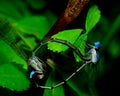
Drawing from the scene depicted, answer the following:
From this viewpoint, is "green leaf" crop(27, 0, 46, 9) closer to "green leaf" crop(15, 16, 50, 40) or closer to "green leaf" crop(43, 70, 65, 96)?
"green leaf" crop(15, 16, 50, 40)

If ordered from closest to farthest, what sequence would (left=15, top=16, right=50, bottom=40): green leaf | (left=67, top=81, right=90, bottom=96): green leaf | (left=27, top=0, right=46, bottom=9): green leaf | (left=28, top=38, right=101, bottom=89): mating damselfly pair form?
(left=28, top=38, right=101, bottom=89): mating damselfly pair < (left=67, top=81, right=90, bottom=96): green leaf < (left=15, top=16, right=50, bottom=40): green leaf < (left=27, top=0, right=46, bottom=9): green leaf

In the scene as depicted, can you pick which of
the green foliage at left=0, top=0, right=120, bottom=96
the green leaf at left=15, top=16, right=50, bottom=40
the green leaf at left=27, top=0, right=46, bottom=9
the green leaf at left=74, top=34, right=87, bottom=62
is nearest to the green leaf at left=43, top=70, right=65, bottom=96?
the green foliage at left=0, top=0, right=120, bottom=96

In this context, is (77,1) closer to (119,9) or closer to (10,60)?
(10,60)

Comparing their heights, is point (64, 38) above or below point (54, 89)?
above

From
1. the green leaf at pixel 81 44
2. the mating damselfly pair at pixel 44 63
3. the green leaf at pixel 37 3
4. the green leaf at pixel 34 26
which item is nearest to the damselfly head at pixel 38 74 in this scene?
the mating damselfly pair at pixel 44 63

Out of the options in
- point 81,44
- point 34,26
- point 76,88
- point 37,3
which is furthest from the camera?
point 37,3

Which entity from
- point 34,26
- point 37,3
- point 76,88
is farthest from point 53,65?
point 37,3

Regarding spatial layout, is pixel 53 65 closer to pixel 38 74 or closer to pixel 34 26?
pixel 38 74

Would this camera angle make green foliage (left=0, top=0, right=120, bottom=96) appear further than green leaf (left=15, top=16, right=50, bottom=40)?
No
